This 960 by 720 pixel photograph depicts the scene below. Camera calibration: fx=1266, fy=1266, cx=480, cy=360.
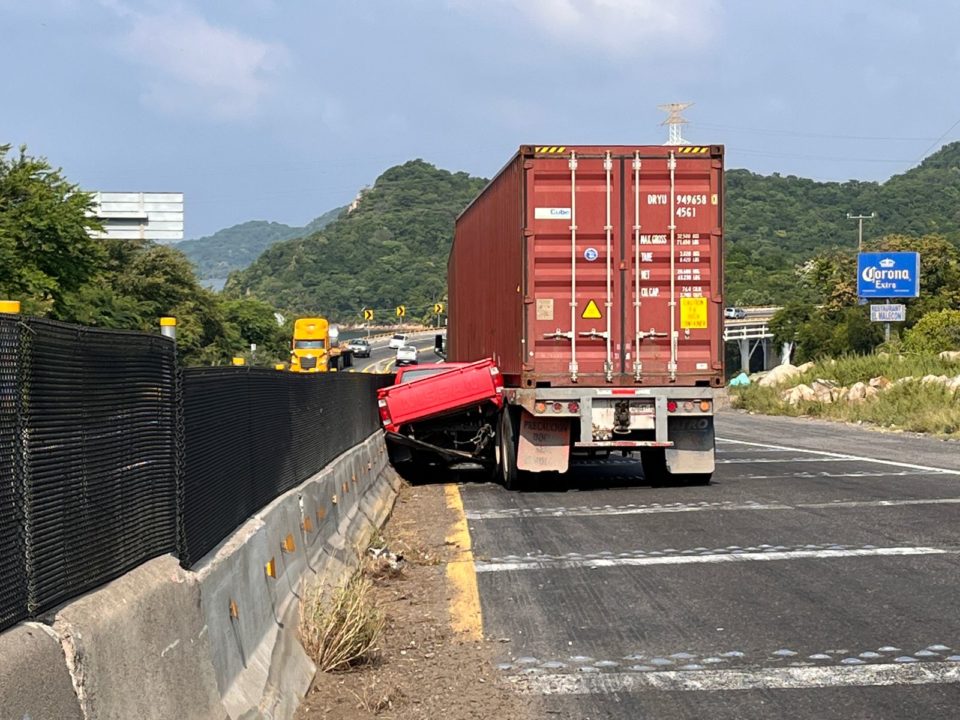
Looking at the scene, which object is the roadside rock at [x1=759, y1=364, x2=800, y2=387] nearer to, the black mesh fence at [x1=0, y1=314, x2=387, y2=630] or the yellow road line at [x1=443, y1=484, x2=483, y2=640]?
the yellow road line at [x1=443, y1=484, x2=483, y2=640]

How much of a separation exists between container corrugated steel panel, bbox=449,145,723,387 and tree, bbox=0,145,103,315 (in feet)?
105

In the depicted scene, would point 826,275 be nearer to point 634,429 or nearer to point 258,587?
point 634,429

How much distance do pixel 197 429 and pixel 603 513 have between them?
8.11m

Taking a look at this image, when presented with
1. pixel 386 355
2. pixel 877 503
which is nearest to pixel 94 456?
pixel 877 503

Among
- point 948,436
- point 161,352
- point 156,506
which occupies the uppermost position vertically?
point 161,352

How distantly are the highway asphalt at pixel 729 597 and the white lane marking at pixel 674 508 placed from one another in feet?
0.09

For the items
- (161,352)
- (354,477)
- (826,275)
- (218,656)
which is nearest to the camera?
(218,656)

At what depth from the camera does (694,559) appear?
10289 millimetres

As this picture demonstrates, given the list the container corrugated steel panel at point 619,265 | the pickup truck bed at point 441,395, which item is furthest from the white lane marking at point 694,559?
the pickup truck bed at point 441,395

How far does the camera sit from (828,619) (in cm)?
786

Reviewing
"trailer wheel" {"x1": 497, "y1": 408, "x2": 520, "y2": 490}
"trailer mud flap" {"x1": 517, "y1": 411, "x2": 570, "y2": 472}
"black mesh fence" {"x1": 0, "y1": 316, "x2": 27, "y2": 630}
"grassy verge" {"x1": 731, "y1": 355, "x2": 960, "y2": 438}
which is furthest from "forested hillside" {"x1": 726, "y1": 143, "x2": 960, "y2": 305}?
"black mesh fence" {"x1": 0, "y1": 316, "x2": 27, "y2": 630}

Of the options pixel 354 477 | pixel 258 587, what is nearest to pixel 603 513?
pixel 354 477

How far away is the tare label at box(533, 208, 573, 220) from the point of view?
52.3 ft

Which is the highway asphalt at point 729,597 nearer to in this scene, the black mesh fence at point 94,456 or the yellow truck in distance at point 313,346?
the black mesh fence at point 94,456
